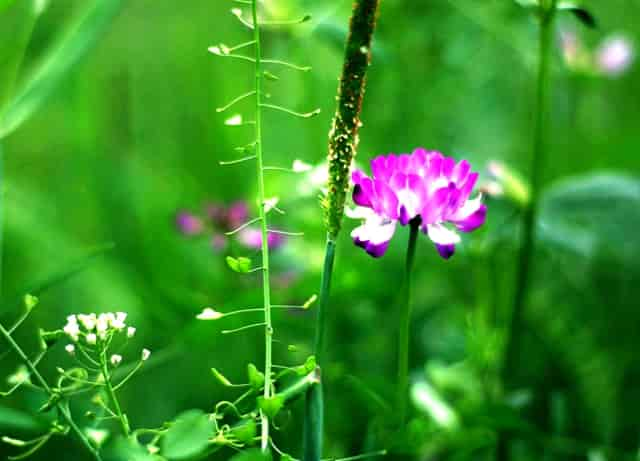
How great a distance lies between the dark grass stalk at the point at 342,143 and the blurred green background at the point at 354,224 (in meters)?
0.07

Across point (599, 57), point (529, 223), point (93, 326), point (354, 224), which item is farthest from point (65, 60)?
point (599, 57)

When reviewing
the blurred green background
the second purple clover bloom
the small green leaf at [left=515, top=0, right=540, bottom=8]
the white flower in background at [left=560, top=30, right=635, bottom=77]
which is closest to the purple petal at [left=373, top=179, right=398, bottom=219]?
the second purple clover bloom

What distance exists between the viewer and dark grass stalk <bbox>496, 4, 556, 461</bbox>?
2.69 feet

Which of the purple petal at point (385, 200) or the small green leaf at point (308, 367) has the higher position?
the purple petal at point (385, 200)

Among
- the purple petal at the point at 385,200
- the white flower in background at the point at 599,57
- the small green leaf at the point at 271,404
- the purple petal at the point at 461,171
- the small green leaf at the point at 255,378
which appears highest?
the white flower in background at the point at 599,57

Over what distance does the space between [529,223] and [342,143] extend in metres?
0.43

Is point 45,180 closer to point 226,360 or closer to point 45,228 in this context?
point 45,228

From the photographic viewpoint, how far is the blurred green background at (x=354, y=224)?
893mm

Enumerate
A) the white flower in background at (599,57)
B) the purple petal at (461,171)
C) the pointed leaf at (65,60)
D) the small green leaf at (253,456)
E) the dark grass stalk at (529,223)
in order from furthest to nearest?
the white flower in background at (599,57)
the dark grass stalk at (529,223)
the pointed leaf at (65,60)
the purple petal at (461,171)
the small green leaf at (253,456)

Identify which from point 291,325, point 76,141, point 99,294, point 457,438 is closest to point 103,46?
point 76,141

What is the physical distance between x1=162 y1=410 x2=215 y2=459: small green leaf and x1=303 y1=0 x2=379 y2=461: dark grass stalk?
70mm

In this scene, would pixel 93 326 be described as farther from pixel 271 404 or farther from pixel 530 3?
pixel 530 3

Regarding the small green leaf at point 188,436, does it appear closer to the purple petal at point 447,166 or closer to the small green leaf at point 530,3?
the purple petal at point 447,166

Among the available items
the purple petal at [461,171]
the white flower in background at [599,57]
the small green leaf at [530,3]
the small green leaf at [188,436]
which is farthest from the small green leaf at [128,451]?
the white flower in background at [599,57]
